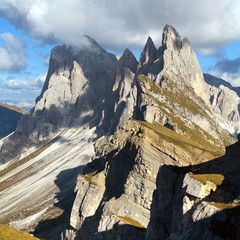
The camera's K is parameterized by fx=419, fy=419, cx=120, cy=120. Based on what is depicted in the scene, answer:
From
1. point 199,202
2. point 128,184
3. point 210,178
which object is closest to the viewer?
point 199,202

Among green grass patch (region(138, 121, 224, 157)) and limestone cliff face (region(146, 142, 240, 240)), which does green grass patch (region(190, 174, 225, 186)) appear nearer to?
limestone cliff face (region(146, 142, 240, 240))

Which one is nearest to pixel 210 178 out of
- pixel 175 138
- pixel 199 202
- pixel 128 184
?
pixel 199 202

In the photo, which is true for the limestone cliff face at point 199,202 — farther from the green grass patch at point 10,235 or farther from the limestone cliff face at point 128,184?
the limestone cliff face at point 128,184

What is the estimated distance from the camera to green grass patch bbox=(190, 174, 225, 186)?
50287 millimetres

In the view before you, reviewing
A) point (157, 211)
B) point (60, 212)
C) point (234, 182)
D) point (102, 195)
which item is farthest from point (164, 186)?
point (60, 212)

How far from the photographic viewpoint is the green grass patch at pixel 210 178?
165 feet

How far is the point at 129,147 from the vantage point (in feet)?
372

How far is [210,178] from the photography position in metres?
51.3

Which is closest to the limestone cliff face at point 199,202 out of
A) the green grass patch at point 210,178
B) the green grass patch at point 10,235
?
the green grass patch at point 210,178

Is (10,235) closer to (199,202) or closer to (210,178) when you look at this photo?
(199,202)

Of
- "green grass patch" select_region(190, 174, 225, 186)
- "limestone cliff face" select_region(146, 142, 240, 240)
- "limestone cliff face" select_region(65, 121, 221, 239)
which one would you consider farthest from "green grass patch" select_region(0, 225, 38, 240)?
"limestone cliff face" select_region(65, 121, 221, 239)

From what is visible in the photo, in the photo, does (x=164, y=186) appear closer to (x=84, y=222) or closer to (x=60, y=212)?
(x=84, y=222)

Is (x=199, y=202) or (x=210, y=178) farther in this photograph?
(x=210, y=178)

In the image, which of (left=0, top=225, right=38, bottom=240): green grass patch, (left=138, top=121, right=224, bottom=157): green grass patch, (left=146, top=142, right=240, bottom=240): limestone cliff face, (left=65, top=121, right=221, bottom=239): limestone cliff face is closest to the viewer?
(left=146, top=142, right=240, bottom=240): limestone cliff face
